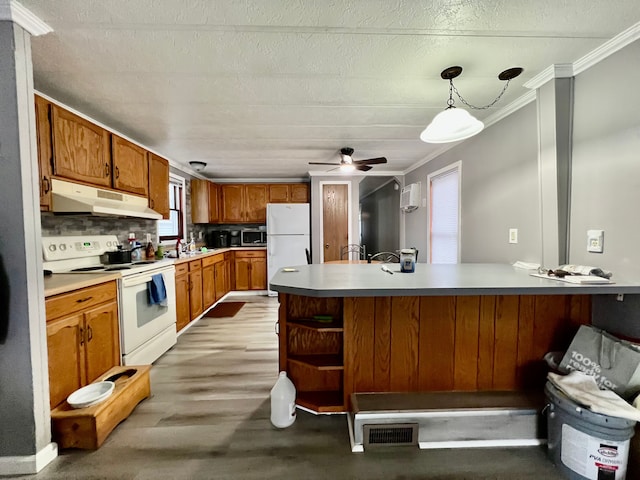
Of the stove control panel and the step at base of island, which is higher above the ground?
the stove control panel

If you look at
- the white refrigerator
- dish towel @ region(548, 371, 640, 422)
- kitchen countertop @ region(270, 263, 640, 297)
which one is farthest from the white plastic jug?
the white refrigerator

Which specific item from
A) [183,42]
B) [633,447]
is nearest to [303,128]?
[183,42]

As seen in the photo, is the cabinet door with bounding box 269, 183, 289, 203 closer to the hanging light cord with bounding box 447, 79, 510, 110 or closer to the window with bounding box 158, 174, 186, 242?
the window with bounding box 158, 174, 186, 242

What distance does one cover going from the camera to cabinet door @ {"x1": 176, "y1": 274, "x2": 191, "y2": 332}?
3082mm

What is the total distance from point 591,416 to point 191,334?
3382 mm

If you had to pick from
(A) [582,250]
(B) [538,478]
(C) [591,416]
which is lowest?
(B) [538,478]

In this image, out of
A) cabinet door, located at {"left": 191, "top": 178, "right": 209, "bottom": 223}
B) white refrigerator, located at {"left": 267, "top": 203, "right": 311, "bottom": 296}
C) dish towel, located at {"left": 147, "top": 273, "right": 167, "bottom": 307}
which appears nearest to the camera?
dish towel, located at {"left": 147, "top": 273, "right": 167, "bottom": 307}

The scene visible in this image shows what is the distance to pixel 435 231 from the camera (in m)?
3.68

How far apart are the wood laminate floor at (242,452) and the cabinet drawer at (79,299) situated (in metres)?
0.77

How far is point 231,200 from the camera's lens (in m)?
5.14

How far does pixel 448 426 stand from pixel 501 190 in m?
1.92

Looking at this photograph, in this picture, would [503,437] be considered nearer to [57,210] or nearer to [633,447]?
[633,447]

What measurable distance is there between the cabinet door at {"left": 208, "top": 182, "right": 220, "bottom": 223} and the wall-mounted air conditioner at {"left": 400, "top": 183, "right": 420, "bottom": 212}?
3.36m

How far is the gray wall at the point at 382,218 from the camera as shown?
5508mm
